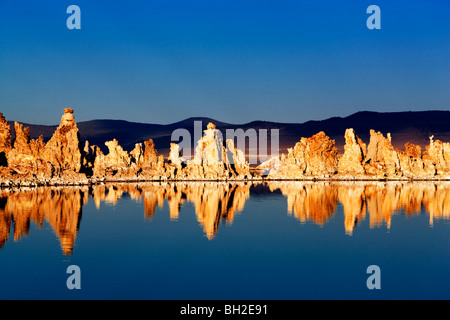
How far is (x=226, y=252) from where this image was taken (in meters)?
31.8

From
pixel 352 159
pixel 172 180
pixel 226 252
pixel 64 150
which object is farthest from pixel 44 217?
pixel 352 159

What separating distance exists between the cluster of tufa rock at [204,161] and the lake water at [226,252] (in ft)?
227

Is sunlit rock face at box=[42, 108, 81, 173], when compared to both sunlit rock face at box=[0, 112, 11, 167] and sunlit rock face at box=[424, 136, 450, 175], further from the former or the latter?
sunlit rock face at box=[424, 136, 450, 175]

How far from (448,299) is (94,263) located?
696 inches

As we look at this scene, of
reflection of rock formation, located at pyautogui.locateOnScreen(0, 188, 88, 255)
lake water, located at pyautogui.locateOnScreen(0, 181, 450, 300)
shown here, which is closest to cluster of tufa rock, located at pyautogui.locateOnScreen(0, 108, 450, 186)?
reflection of rock formation, located at pyautogui.locateOnScreen(0, 188, 88, 255)

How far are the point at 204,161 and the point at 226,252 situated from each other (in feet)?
382

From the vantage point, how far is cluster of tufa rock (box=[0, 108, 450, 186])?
122 m

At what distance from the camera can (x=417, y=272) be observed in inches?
1055

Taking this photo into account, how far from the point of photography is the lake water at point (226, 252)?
23.5m

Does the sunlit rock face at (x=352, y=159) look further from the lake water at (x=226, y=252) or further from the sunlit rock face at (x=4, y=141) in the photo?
the lake water at (x=226, y=252)

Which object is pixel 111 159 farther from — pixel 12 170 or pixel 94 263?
pixel 94 263

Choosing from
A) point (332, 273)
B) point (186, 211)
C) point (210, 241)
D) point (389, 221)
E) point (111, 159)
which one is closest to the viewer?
point (332, 273)

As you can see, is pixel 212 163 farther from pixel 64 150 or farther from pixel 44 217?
pixel 44 217
